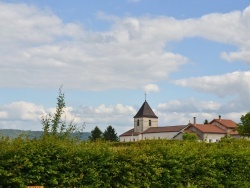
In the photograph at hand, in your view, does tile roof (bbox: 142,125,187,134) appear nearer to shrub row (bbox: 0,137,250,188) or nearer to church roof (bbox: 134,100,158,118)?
church roof (bbox: 134,100,158,118)

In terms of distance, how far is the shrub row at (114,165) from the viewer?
12453 millimetres

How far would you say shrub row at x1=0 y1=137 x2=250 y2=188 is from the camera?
12453 mm

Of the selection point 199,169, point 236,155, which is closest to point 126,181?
point 199,169

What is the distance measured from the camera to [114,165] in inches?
542

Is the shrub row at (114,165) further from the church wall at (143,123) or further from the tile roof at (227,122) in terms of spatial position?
the church wall at (143,123)

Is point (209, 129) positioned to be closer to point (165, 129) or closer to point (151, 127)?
point (165, 129)

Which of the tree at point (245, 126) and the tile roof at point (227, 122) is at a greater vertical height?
the tile roof at point (227, 122)

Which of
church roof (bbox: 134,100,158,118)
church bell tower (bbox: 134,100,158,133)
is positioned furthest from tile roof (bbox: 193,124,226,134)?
church roof (bbox: 134,100,158,118)

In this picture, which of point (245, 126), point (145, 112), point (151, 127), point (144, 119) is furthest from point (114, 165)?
point (151, 127)

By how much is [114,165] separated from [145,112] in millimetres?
136569

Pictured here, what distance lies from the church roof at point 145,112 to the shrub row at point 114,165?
5213 inches

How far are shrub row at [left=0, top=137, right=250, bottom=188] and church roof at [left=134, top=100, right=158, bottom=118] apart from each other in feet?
434

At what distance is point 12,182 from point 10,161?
1.75 feet

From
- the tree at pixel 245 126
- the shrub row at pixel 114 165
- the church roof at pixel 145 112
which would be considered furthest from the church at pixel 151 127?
the shrub row at pixel 114 165
